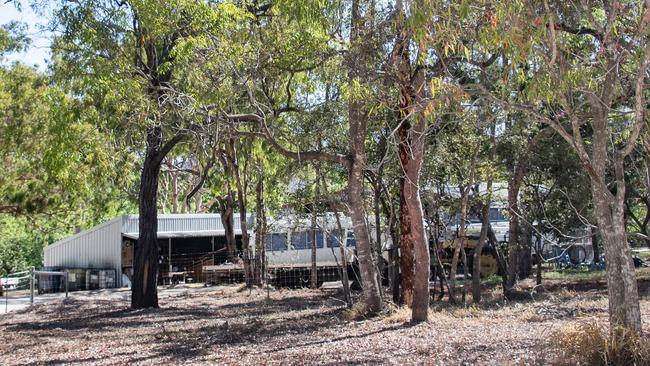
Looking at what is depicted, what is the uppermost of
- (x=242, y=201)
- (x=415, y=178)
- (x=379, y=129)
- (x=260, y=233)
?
(x=379, y=129)

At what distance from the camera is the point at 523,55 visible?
26.1 ft

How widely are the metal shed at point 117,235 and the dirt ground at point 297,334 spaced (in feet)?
48.4

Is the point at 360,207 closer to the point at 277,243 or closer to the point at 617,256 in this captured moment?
the point at 617,256

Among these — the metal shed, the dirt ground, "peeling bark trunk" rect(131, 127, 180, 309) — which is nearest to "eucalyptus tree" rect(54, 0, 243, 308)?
"peeling bark trunk" rect(131, 127, 180, 309)

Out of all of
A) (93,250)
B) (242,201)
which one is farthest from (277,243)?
(93,250)

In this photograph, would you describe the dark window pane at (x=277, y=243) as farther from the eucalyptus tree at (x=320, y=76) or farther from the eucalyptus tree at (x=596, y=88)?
the eucalyptus tree at (x=596, y=88)

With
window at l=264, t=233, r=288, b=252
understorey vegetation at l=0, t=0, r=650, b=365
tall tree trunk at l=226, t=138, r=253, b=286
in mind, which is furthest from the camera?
window at l=264, t=233, r=288, b=252

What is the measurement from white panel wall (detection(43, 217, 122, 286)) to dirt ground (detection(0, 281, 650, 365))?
1485 cm

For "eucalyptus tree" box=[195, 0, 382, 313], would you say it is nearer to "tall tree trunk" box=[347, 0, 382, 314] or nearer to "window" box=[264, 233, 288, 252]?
"tall tree trunk" box=[347, 0, 382, 314]

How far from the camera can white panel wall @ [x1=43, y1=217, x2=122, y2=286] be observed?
32.4 metres

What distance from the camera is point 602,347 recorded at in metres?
7.21

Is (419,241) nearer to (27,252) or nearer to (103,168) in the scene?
(103,168)

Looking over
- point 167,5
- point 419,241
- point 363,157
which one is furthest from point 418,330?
point 167,5

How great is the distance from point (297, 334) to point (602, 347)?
17.8 feet
